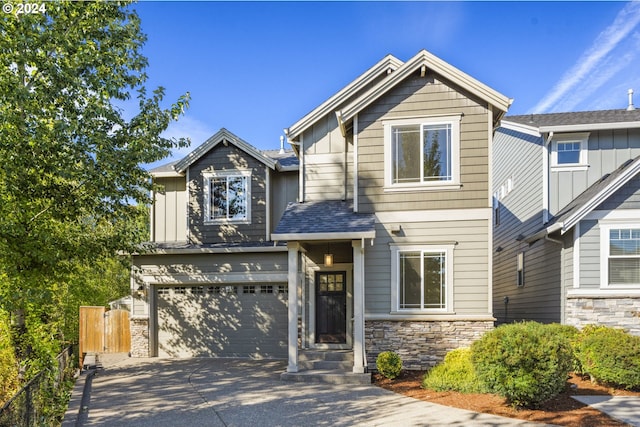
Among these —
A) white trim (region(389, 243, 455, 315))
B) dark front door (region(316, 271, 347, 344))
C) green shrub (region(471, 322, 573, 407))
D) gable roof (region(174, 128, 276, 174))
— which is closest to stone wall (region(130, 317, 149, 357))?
gable roof (region(174, 128, 276, 174))

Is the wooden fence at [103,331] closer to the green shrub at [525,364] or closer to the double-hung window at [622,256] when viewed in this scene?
the green shrub at [525,364]

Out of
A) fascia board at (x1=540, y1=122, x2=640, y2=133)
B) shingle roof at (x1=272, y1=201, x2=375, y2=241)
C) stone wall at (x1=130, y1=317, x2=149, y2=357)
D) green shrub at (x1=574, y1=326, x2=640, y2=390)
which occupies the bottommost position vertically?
stone wall at (x1=130, y1=317, x2=149, y2=357)

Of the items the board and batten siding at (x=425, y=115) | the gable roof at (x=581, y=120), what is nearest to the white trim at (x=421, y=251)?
the board and batten siding at (x=425, y=115)

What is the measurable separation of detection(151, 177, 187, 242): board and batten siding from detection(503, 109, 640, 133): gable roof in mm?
10324

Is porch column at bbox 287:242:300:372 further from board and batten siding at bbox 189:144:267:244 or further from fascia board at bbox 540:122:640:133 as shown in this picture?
fascia board at bbox 540:122:640:133

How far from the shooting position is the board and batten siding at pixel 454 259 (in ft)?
32.2

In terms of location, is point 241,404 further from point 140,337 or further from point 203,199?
point 203,199

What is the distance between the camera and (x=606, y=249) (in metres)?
10.3

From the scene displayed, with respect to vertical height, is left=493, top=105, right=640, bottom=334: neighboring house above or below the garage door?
above

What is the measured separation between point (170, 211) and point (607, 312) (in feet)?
38.6

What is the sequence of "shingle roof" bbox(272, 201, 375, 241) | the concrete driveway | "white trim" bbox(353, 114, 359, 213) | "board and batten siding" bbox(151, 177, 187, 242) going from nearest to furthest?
the concrete driveway → "shingle roof" bbox(272, 201, 375, 241) → "white trim" bbox(353, 114, 359, 213) → "board and batten siding" bbox(151, 177, 187, 242)

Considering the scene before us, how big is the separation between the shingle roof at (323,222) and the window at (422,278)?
3.57 ft

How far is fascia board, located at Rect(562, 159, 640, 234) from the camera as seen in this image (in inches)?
392

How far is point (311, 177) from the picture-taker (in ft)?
38.3
